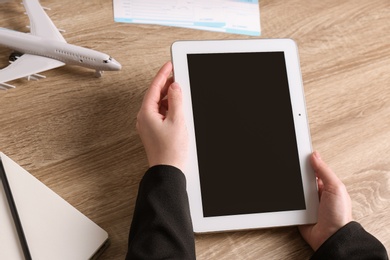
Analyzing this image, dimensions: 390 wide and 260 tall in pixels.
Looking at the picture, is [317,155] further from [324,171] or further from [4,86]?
[4,86]

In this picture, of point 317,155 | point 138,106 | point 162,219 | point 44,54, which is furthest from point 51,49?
point 317,155

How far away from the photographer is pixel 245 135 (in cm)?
70

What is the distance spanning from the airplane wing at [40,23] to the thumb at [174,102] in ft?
0.58

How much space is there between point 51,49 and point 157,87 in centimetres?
16

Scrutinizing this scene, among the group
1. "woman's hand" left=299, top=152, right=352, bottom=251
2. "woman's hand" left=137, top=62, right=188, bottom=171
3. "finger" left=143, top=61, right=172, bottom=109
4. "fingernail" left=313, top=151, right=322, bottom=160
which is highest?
"finger" left=143, top=61, right=172, bottom=109

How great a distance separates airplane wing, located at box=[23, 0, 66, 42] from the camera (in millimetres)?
712

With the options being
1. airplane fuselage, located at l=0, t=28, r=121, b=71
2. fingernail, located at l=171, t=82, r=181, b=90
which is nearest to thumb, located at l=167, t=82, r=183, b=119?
fingernail, located at l=171, t=82, r=181, b=90

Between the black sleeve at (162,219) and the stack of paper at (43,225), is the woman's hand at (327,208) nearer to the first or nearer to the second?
the black sleeve at (162,219)

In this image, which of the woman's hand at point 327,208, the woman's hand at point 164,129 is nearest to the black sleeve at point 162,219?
the woman's hand at point 164,129

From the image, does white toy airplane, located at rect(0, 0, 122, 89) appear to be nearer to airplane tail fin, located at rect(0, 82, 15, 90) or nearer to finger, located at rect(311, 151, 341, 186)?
airplane tail fin, located at rect(0, 82, 15, 90)

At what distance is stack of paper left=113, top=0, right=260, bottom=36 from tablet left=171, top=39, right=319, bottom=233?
8 cm

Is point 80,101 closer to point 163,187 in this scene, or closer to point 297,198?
point 163,187

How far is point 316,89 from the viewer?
2.59 ft

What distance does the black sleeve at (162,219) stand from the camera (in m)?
0.61
